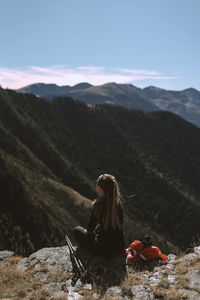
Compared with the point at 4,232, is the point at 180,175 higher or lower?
lower

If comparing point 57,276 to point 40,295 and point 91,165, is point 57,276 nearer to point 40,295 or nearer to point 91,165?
point 40,295

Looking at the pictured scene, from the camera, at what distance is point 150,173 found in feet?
333

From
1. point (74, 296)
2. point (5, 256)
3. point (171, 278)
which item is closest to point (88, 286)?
point (74, 296)

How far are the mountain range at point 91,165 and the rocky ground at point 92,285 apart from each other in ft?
62.9

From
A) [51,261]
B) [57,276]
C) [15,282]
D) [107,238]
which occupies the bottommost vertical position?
[51,261]

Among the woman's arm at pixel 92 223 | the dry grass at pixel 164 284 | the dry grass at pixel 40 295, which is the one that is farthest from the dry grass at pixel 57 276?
the dry grass at pixel 164 284

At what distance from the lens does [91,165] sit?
9638cm

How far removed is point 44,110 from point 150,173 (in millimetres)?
56674

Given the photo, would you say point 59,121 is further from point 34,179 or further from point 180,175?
point 34,179

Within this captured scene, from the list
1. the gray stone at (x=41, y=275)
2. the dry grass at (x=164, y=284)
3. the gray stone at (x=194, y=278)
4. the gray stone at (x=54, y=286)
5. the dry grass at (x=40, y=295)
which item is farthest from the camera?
the gray stone at (x=41, y=275)

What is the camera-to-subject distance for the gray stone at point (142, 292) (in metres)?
5.49

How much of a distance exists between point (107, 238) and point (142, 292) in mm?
1579

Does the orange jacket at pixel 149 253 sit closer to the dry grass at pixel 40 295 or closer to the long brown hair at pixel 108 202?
→ the long brown hair at pixel 108 202

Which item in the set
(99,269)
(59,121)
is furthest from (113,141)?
(99,269)
